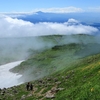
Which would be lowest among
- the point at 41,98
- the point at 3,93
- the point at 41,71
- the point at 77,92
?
the point at 41,71

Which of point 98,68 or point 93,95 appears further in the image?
point 98,68

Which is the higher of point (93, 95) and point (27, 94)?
point (93, 95)

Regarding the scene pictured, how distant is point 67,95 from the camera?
47.4 meters

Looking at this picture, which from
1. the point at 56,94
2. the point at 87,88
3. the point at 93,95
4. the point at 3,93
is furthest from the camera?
the point at 3,93

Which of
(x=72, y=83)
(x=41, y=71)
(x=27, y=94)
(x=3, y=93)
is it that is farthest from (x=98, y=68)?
(x=41, y=71)

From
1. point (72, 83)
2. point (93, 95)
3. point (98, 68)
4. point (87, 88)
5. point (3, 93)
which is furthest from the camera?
point (3, 93)

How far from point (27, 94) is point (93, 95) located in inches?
1026

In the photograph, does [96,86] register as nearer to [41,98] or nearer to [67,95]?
[67,95]

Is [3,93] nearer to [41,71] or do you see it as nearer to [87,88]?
[87,88]

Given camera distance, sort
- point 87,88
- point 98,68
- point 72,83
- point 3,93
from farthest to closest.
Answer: point 3,93 < point 98,68 < point 72,83 < point 87,88

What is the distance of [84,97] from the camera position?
139 feet

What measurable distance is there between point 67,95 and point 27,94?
61.1 ft

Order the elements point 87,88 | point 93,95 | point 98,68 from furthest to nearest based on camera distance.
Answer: point 98,68
point 87,88
point 93,95

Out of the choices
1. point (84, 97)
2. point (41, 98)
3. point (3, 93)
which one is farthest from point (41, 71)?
point (84, 97)
